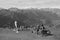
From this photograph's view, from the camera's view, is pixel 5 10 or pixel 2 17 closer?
pixel 2 17

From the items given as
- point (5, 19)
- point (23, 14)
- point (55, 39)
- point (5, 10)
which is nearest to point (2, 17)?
point (5, 19)

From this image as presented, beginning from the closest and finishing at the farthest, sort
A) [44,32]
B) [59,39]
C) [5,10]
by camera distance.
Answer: [59,39]
[44,32]
[5,10]

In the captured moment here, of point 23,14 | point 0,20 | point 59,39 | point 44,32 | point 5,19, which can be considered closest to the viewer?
point 59,39

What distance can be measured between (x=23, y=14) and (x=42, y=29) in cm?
3403

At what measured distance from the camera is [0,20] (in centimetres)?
3912

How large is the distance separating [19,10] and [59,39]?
144 ft

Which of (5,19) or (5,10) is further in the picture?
(5,10)

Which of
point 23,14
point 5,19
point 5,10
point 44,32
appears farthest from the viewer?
point 23,14

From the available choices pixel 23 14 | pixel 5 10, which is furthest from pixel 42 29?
pixel 23 14

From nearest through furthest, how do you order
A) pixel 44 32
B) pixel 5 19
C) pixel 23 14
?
pixel 44 32, pixel 5 19, pixel 23 14

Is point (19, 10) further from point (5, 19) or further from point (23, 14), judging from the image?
point (5, 19)

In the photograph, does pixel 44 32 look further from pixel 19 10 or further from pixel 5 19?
pixel 19 10

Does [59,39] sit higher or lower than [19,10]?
lower

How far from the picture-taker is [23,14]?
181 ft
